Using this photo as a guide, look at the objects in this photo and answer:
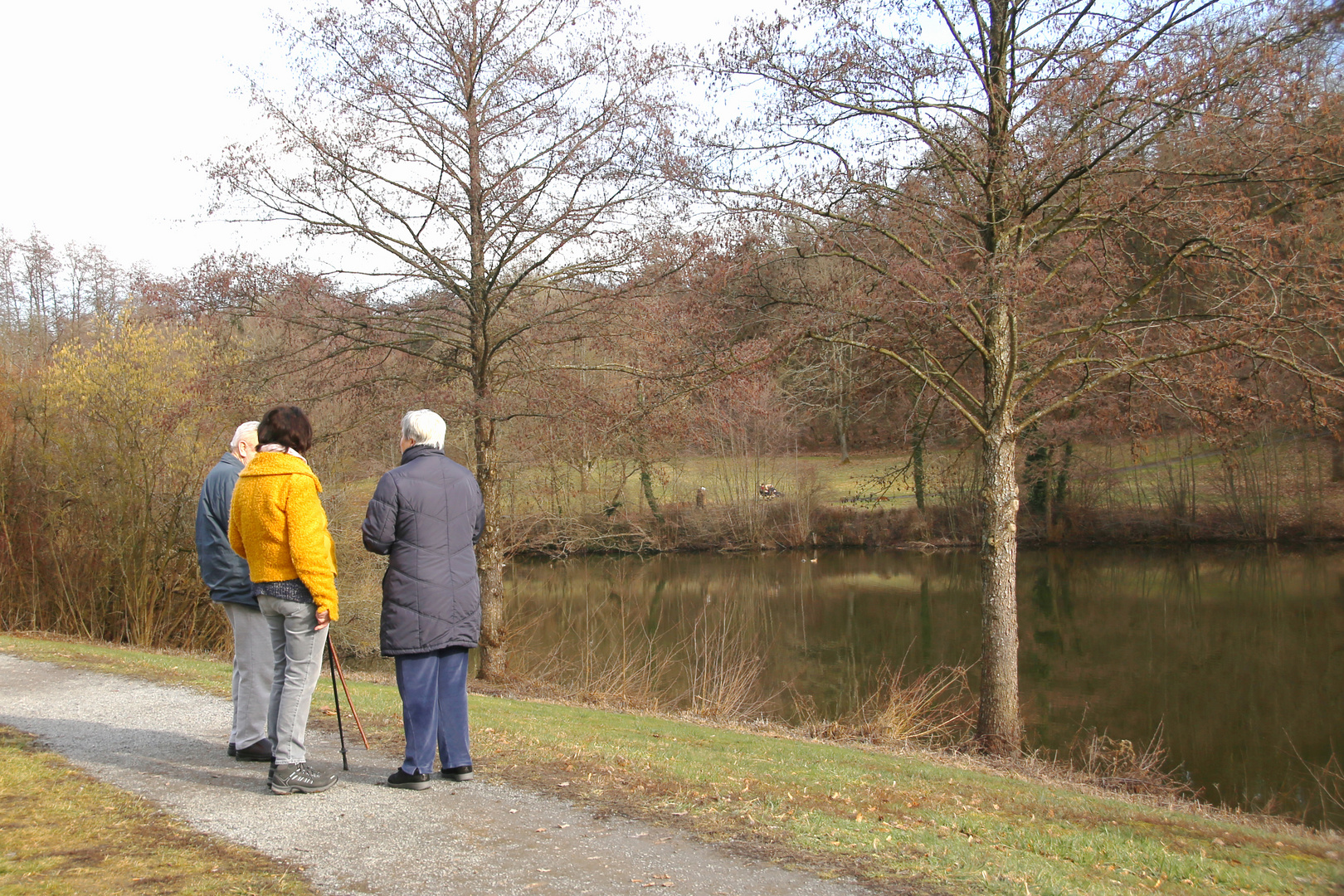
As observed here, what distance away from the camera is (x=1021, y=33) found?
410 inches

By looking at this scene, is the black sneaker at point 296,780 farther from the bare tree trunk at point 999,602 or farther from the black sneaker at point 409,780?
the bare tree trunk at point 999,602

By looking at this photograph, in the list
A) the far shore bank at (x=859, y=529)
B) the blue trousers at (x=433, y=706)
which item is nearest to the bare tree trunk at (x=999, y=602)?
the blue trousers at (x=433, y=706)

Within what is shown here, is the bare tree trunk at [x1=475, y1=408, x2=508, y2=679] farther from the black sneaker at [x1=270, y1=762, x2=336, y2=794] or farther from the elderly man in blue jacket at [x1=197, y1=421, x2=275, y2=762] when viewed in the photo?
the black sneaker at [x1=270, y1=762, x2=336, y2=794]

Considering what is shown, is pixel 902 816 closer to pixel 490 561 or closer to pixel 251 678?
pixel 251 678

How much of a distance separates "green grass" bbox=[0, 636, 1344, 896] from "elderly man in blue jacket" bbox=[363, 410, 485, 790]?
585mm

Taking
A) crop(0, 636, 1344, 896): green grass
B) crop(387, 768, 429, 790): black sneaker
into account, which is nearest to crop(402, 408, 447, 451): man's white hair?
crop(387, 768, 429, 790): black sneaker

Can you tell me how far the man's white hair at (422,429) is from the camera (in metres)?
5.05

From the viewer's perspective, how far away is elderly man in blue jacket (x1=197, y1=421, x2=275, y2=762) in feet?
17.5

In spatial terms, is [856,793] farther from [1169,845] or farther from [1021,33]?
[1021,33]

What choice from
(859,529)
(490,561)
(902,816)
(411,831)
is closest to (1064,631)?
(490,561)

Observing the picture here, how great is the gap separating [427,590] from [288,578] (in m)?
0.69

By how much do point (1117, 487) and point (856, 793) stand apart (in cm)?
3093

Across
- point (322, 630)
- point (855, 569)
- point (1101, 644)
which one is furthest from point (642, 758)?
point (855, 569)

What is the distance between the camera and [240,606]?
213 inches
